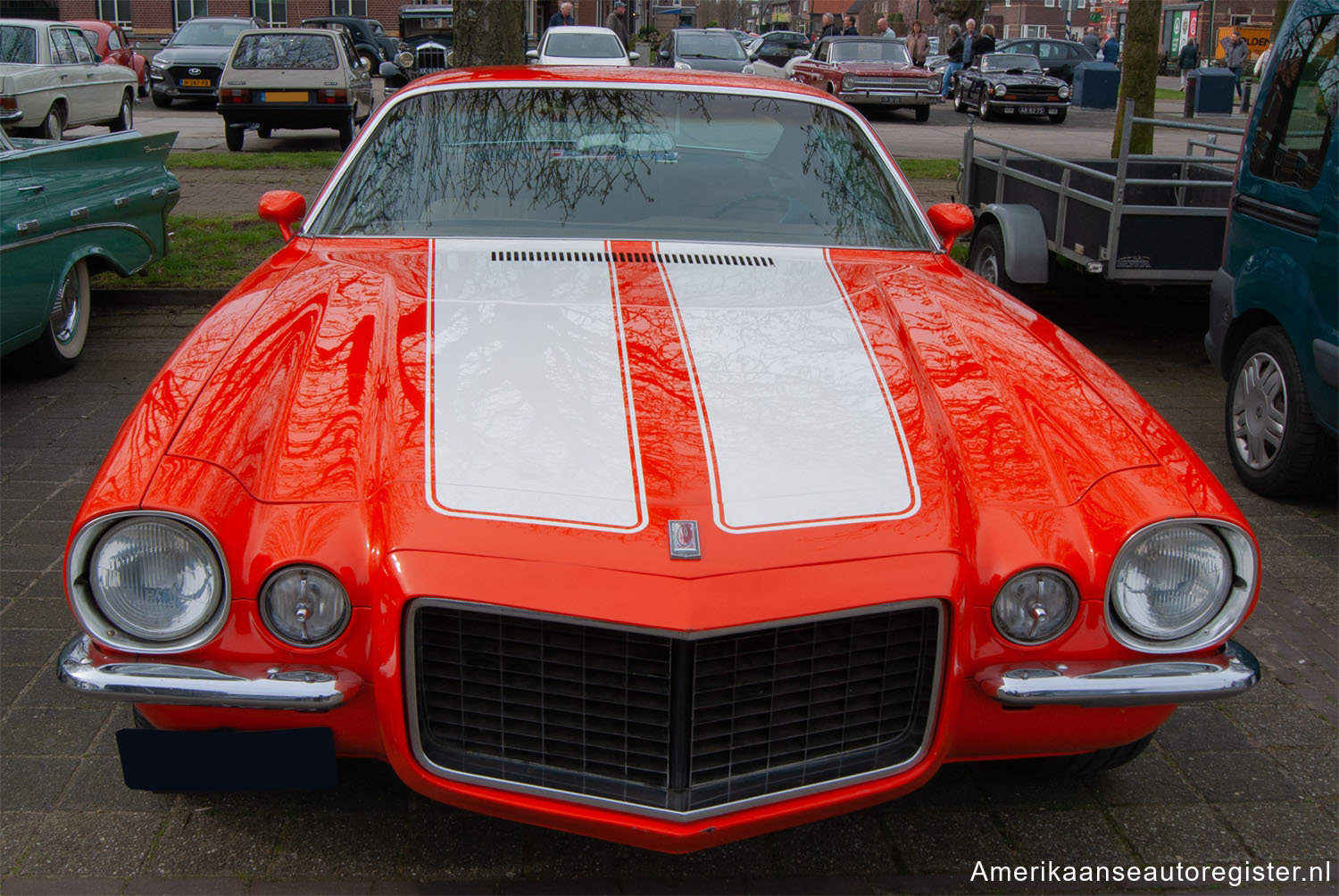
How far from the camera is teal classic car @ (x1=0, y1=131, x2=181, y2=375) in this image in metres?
5.46

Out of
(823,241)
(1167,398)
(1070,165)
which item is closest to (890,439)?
(823,241)

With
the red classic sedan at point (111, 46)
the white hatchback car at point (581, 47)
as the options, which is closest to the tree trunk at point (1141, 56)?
the white hatchback car at point (581, 47)

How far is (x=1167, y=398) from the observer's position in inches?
245

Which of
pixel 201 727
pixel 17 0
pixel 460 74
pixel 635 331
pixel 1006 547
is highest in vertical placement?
pixel 17 0

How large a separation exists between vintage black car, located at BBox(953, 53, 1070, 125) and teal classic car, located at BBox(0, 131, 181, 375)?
1914 cm

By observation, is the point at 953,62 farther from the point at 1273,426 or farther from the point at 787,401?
the point at 787,401

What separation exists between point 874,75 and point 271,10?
87.4 feet

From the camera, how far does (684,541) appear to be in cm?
215

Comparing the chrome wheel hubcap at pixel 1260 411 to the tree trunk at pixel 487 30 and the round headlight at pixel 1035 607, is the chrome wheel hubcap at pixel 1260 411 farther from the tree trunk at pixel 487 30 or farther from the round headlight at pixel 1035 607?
the tree trunk at pixel 487 30

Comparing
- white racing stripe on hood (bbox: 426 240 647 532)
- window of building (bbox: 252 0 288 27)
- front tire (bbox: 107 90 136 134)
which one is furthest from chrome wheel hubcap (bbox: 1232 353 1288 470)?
window of building (bbox: 252 0 288 27)

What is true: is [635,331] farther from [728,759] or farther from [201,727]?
[201,727]

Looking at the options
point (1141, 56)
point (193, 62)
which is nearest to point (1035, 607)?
point (1141, 56)

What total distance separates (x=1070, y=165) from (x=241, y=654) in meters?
5.85

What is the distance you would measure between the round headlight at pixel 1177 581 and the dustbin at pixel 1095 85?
26.6 metres
